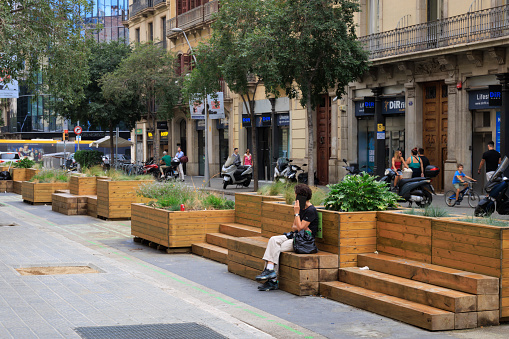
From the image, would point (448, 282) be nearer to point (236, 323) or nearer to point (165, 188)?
point (236, 323)

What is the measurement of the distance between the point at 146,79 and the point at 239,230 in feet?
105

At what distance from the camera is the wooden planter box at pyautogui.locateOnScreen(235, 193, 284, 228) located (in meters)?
12.1

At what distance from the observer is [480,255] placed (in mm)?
7383

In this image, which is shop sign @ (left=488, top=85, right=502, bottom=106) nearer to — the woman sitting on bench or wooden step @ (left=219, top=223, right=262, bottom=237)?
wooden step @ (left=219, top=223, right=262, bottom=237)

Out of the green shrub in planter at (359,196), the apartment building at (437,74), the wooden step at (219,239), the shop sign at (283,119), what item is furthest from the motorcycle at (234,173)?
the green shrub in planter at (359,196)

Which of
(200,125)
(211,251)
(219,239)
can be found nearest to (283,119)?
(200,125)

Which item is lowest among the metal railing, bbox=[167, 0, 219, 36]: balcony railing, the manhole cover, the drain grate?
the manhole cover

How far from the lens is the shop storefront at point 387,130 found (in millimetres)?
28453

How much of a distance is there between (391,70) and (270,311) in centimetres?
2131

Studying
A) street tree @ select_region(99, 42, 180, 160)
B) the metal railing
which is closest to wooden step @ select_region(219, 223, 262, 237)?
street tree @ select_region(99, 42, 180, 160)

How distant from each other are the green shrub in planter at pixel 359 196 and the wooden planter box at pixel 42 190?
16928mm

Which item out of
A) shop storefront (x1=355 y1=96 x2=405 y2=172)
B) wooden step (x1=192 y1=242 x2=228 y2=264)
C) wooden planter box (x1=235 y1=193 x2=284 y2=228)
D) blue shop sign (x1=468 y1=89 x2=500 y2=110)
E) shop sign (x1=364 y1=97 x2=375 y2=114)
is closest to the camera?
wooden step (x1=192 y1=242 x2=228 y2=264)

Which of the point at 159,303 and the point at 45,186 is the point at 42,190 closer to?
the point at 45,186

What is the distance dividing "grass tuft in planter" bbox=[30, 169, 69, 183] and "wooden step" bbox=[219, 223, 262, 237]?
13617mm
